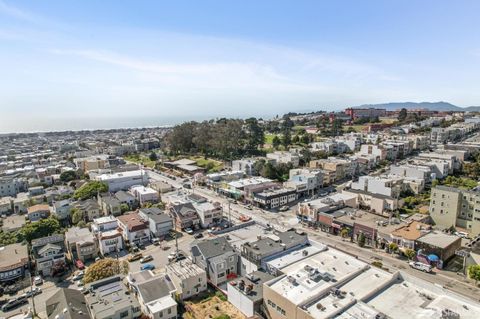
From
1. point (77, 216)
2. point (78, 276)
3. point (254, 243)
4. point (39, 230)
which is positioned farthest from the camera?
point (77, 216)

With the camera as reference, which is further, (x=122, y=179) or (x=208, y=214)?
(x=122, y=179)

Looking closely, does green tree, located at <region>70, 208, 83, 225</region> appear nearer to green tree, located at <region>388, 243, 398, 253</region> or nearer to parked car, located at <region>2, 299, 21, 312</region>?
parked car, located at <region>2, 299, 21, 312</region>

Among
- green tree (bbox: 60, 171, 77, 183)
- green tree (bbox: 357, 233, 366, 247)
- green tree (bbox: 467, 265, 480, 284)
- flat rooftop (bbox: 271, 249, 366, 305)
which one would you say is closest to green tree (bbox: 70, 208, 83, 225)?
green tree (bbox: 60, 171, 77, 183)

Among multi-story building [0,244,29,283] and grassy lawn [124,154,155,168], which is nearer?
multi-story building [0,244,29,283]

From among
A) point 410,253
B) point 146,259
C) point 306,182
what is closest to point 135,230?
point 146,259

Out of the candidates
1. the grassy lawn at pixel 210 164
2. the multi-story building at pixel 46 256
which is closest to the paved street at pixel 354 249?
the grassy lawn at pixel 210 164

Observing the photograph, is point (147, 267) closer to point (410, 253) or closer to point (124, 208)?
point (124, 208)

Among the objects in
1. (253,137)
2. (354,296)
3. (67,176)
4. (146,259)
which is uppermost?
(253,137)
